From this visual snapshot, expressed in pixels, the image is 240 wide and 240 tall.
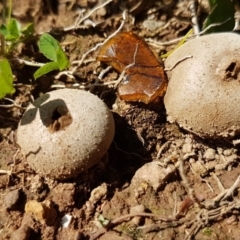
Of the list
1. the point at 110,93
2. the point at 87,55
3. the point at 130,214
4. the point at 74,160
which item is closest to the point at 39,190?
the point at 74,160

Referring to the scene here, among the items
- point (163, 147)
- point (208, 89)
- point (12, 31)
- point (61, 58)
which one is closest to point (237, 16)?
point (208, 89)

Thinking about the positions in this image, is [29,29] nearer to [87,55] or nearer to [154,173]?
[87,55]

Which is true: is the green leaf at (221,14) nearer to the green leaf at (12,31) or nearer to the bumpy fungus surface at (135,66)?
the bumpy fungus surface at (135,66)

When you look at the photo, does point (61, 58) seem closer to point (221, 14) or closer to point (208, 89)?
point (208, 89)

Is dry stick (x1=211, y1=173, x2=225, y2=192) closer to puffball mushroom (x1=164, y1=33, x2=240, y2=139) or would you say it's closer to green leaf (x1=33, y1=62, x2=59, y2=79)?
puffball mushroom (x1=164, y1=33, x2=240, y2=139)


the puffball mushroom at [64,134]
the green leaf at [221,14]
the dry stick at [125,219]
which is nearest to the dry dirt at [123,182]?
Result: the dry stick at [125,219]
